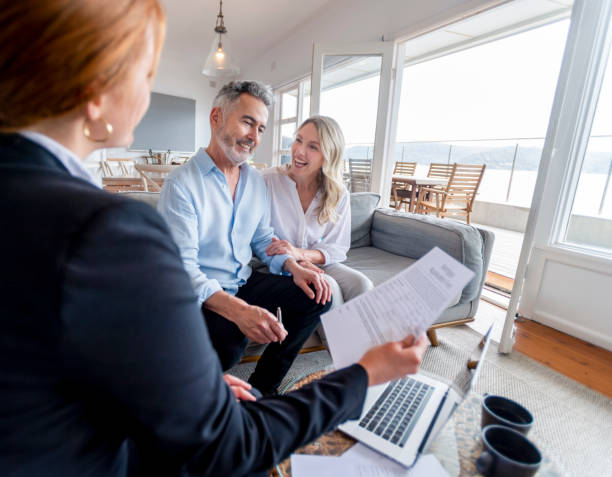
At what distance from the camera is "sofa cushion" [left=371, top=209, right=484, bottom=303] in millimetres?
1843

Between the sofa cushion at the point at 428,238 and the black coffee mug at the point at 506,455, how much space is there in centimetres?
122

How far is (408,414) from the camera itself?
806 mm

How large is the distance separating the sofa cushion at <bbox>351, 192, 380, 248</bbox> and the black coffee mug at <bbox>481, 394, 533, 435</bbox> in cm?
163

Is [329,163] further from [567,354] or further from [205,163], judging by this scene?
[567,354]

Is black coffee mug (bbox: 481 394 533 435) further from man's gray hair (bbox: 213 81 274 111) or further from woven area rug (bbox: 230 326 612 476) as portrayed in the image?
man's gray hair (bbox: 213 81 274 111)

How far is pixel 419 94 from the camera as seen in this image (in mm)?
6059

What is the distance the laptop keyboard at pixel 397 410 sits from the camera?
0.75m

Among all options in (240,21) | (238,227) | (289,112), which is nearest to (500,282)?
(238,227)

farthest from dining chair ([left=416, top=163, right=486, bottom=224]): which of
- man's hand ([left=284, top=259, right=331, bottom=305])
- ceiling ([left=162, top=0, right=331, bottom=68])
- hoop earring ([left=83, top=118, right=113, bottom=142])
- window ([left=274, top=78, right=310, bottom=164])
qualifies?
hoop earring ([left=83, top=118, right=113, bottom=142])

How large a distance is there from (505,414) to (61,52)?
3.04 ft

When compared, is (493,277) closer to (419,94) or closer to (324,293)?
(324,293)

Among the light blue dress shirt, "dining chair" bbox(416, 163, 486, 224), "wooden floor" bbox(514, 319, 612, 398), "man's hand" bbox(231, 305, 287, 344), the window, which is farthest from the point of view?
the window

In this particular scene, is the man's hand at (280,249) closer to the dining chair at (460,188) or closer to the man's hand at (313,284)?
the man's hand at (313,284)

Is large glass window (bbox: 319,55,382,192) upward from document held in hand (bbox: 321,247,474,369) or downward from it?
upward
